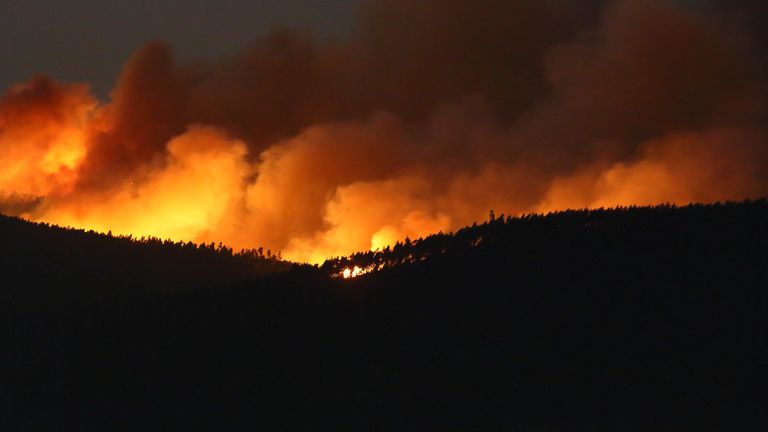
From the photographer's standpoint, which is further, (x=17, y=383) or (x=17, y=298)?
(x=17, y=298)

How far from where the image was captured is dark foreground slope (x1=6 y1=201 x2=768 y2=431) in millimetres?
23281

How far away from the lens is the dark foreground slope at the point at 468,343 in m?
23.3

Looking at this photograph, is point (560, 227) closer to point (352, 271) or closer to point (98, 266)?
point (352, 271)

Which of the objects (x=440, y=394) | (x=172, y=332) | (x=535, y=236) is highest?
(x=535, y=236)

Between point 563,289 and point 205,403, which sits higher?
point 563,289

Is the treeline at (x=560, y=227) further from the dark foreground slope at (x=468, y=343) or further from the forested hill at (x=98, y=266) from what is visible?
the forested hill at (x=98, y=266)

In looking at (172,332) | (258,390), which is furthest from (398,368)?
(172,332)

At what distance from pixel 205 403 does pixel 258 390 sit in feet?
3.93

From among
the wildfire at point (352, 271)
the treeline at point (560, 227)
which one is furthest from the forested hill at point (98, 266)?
the treeline at point (560, 227)

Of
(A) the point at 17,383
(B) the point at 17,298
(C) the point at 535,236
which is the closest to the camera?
(C) the point at 535,236

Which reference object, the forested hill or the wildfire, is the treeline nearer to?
the wildfire

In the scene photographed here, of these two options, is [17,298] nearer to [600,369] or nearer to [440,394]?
[440,394]

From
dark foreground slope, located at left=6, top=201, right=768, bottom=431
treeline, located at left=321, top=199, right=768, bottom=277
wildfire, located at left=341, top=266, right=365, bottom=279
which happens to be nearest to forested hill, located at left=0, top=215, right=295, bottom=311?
dark foreground slope, located at left=6, top=201, right=768, bottom=431

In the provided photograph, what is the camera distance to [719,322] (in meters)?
23.9
